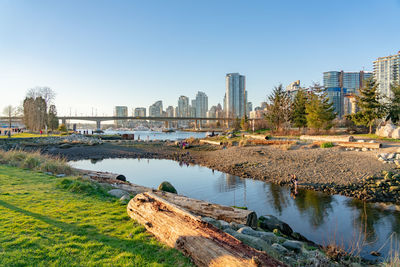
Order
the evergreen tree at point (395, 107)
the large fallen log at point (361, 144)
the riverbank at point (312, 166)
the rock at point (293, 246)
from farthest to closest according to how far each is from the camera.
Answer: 1. the evergreen tree at point (395, 107)
2. the large fallen log at point (361, 144)
3. the riverbank at point (312, 166)
4. the rock at point (293, 246)

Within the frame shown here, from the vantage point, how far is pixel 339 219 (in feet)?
28.3

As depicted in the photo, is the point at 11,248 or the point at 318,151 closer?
the point at 11,248

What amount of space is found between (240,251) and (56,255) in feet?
10.1

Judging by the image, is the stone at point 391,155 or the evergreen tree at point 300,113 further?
the evergreen tree at point 300,113

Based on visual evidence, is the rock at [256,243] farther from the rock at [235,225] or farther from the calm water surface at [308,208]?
the calm water surface at [308,208]

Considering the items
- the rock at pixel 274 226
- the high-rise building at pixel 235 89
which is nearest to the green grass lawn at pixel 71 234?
the rock at pixel 274 226

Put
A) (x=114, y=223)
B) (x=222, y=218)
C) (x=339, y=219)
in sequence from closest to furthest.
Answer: (x=114, y=223)
(x=222, y=218)
(x=339, y=219)

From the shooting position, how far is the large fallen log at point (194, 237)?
11.0 feet

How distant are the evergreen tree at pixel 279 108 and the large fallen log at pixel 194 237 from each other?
34747 mm

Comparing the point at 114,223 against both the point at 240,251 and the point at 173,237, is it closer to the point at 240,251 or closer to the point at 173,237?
the point at 173,237

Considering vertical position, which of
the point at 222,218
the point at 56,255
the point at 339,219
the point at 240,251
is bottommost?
the point at 339,219

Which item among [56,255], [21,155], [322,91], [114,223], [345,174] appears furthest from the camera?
[322,91]

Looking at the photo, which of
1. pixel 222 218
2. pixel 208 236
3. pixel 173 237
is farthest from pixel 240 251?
pixel 222 218

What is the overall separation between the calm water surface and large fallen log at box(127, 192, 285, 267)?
12.0 feet
